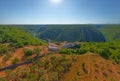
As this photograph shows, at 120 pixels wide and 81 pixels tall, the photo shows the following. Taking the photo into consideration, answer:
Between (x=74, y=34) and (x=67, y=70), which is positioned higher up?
(x=67, y=70)

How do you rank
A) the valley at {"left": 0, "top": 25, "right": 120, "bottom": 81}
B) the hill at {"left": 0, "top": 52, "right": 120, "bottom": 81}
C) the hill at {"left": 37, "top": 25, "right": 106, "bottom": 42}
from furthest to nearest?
the hill at {"left": 37, "top": 25, "right": 106, "bottom": 42}, the valley at {"left": 0, "top": 25, "right": 120, "bottom": 81}, the hill at {"left": 0, "top": 52, "right": 120, "bottom": 81}

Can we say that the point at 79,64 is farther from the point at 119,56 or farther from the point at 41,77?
the point at 119,56

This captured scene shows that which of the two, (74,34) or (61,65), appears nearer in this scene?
(61,65)

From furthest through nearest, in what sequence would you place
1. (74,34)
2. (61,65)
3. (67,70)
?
(74,34) → (61,65) → (67,70)

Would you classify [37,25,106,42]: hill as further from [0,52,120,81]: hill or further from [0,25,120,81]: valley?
[0,52,120,81]: hill

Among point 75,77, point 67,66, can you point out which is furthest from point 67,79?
point 67,66

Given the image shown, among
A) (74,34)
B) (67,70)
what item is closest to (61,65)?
(67,70)

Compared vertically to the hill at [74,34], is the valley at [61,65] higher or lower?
higher

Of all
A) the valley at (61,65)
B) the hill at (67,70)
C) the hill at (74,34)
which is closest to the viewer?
the hill at (67,70)

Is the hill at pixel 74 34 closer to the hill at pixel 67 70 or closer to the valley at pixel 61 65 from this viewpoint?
the valley at pixel 61 65

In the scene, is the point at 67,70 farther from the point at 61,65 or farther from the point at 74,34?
the point at 74,34

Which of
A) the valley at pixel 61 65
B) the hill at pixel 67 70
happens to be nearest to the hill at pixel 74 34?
the valley at pixel 61 65

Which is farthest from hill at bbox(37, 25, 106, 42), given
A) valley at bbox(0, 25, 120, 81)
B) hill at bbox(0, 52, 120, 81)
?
hill at bbox(0, 52, 120, 81)

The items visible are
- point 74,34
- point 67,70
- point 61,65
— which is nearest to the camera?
point 67,70
